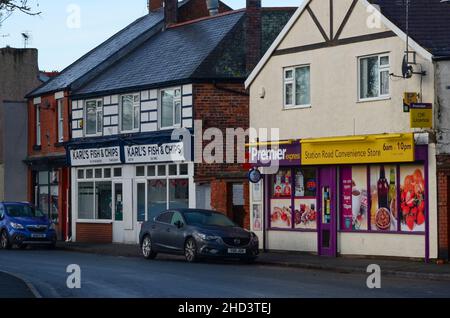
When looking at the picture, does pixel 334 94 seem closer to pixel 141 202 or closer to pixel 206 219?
pixel 206 219

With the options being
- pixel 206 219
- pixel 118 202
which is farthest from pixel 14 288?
pixel 118 202

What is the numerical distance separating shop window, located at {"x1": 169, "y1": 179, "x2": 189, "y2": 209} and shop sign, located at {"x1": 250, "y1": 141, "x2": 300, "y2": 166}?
177 inches

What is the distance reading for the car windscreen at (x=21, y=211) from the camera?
4046 cm

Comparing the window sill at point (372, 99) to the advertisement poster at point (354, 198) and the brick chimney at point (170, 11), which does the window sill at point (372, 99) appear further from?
the brick chimney at point (170, 11)

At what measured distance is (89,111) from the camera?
4469 centimetres

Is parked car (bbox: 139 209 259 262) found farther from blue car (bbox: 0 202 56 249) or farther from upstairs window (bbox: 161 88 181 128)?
blue car (bbox: 0 202 56 249)

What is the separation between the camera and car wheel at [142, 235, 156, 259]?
32.5m

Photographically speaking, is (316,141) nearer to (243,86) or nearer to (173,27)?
(243,86)

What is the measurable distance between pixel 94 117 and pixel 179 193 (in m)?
6.88

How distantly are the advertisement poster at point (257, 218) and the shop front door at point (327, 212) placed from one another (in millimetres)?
3019

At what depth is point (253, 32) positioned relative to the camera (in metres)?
38.9

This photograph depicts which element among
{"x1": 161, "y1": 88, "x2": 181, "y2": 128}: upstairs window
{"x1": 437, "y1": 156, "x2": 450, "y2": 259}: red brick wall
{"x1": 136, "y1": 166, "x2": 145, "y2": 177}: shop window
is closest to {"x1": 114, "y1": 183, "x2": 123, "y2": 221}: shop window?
{"x1": 136, "y1": 166, "x2": 145, "y2": 177}: shop window
